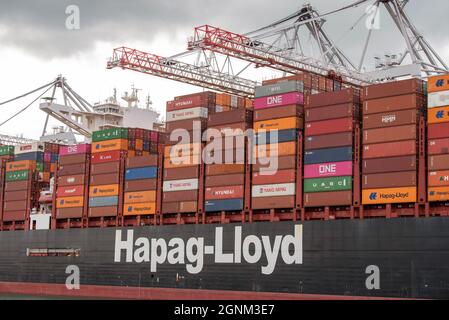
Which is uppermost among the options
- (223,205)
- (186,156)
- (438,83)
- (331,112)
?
(438,83)

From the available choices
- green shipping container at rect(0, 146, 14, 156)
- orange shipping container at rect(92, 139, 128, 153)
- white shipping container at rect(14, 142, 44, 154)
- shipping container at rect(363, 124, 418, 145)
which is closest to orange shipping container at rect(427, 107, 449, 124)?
shipping container at rect(363, 124, 418, 145)

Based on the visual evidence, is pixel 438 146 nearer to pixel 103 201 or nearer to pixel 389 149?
pixel 389 149

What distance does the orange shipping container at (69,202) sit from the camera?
185 feet

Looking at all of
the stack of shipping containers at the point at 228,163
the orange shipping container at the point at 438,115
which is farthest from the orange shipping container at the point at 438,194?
the stack of shipping containers at the point at 228,163

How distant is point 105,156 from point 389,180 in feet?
83.2

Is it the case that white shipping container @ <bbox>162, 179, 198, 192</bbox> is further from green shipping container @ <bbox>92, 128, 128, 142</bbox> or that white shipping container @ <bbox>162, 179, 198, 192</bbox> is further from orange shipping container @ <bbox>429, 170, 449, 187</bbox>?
orange shipping container @ <bbox>429, 170, 449, 187</bbox>

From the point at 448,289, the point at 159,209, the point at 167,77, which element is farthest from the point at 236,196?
the point at 448,289

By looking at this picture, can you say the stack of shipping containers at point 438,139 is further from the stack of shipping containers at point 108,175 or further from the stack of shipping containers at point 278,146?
the stack of shipping containers at point 108,175

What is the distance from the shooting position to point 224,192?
151 ft

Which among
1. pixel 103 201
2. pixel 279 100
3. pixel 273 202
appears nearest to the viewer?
pixel 273 202

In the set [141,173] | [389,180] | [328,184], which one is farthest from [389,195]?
[141,173]

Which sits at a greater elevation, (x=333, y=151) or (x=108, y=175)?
(x=333, y=151)

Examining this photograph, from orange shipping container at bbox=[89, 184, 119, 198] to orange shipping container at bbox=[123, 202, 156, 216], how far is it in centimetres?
182

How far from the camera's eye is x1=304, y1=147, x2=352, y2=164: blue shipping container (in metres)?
40.3
